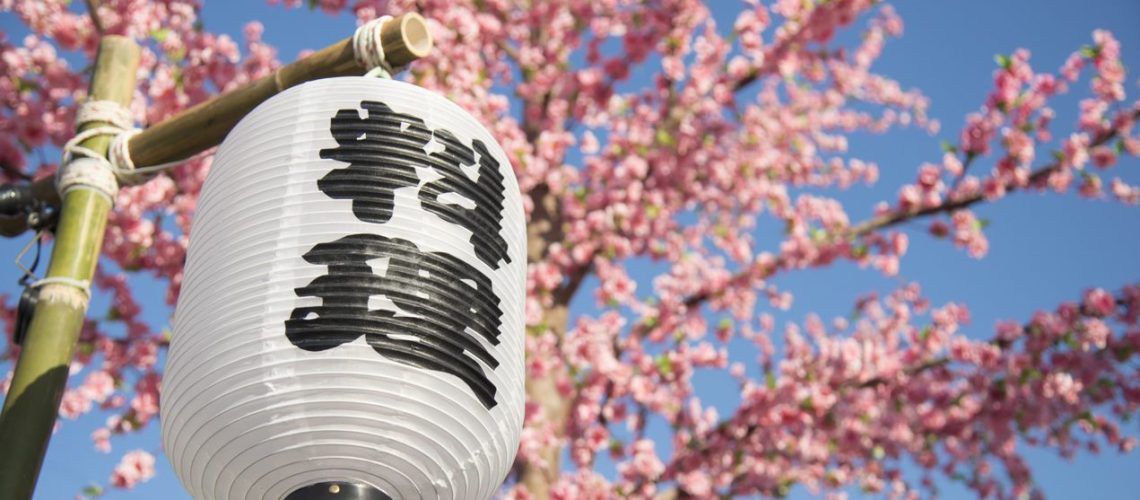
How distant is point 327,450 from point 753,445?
612 cm

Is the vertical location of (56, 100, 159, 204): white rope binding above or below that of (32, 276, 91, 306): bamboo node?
above

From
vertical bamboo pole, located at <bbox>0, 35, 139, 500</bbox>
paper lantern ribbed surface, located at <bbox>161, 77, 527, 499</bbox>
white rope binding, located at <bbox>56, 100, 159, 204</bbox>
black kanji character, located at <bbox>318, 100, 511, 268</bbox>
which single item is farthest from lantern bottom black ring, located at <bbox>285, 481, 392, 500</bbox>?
white rope binding, located at <bbox>56, 100, 159, 204</bbox>

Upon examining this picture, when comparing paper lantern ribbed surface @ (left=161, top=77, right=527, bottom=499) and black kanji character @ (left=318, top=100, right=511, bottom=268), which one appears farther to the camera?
black kanji character @ (left=318, top=100, right=511, bottom=268)

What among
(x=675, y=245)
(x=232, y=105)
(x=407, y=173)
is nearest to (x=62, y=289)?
(x=232, y=105)

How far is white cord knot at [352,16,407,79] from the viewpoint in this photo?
8.67 feet

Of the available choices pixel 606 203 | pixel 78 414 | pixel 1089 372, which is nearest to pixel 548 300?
pixel 606 203

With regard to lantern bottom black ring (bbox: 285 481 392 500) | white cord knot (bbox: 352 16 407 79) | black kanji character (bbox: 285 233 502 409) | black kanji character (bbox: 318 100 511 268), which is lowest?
lantern bottom black ring (bbox: 285 481 392 500)

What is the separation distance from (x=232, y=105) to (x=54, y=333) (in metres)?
0.80

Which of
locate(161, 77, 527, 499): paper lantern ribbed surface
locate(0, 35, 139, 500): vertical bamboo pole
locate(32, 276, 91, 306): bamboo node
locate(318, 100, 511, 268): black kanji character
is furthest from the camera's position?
locate(32, 276, 91, 306): bamboo node

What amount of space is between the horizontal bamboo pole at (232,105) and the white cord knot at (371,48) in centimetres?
2

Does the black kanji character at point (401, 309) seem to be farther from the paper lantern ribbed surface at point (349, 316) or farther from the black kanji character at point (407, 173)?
the black kanji character at point (407, 173)

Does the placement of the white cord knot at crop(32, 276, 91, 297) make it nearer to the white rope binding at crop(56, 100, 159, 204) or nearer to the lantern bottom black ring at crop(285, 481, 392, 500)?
the white rope binding at crop(56, 100, 159, 204)

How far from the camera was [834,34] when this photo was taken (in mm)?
8742

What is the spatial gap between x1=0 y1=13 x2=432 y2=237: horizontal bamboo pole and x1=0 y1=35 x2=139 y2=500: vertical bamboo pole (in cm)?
24
